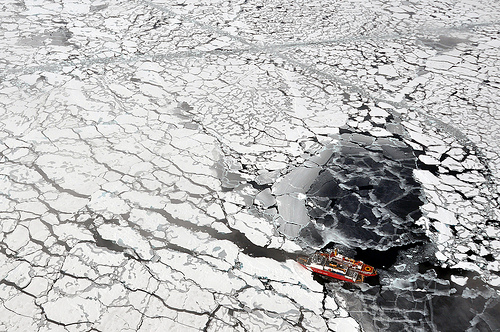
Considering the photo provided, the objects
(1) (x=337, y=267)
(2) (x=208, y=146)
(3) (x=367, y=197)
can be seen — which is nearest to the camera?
(1) (x=337, y=267)

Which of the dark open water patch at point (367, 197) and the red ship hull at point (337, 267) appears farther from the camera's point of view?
the dark open water patch at point (367, 197)

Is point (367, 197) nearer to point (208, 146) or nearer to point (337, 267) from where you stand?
point (337, 267)

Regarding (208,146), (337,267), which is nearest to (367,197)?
(337,267)

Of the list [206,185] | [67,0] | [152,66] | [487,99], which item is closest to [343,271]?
[206,185]

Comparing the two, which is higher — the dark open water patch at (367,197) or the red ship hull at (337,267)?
the dark open water patch at (367,197)

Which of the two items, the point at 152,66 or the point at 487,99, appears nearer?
the point at 487,99

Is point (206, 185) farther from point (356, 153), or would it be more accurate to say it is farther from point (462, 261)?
point (462, 261)

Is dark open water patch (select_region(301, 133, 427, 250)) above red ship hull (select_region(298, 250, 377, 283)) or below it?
above

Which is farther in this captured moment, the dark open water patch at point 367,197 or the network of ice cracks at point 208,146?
the dark open water patch at point 367,197
